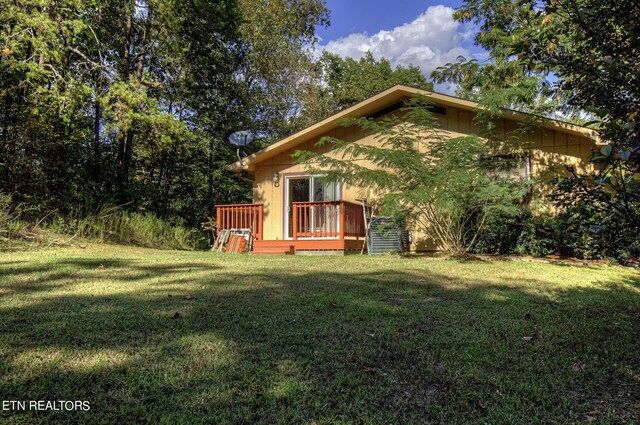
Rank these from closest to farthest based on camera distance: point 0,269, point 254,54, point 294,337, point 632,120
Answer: point 632,120, point 294,337, point 0,269, point 254,54

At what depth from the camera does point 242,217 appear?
35.5ft

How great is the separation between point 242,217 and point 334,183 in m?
2.79

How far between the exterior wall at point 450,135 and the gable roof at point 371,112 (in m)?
0.24

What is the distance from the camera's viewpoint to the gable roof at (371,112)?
820cm

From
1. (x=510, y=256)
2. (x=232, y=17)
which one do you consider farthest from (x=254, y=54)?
(x=510, y=256)

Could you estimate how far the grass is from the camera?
5.35ft

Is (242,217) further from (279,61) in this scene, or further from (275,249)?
(279,61)

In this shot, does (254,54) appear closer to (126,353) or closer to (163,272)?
(163,272)

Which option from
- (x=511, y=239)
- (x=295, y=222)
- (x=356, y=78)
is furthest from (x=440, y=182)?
(x=356, y=78)

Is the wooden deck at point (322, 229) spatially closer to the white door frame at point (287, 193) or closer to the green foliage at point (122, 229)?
the white door frame at point (287, 193)

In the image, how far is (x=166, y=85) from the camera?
46.7 ft

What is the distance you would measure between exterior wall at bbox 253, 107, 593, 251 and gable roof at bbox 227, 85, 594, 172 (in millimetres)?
235

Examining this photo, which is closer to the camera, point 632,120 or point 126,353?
point 632,120

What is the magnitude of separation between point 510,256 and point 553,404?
6.82 metres
